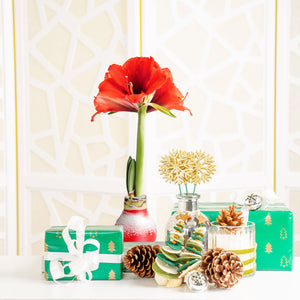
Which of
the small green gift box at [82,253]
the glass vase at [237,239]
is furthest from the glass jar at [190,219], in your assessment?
the small green gift box at [82,253]

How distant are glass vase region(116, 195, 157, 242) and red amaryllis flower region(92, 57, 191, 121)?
24 centimetres

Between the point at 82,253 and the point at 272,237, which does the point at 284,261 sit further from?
the point at 82,253

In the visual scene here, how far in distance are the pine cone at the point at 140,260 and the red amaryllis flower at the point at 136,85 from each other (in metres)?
0.33

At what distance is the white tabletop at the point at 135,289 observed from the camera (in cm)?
83

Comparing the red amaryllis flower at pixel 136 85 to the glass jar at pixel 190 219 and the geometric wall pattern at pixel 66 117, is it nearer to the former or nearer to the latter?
the glass jar at pixel 190 219

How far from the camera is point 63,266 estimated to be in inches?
35.5

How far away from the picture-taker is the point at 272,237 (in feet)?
3.14

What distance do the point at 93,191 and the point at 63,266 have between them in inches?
53.9

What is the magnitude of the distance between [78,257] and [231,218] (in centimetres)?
33

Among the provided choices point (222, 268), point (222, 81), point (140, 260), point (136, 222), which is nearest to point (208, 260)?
point (222, 268)

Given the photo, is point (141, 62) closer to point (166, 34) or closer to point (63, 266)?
point (63, 266)

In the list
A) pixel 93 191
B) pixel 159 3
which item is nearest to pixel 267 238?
pixel 93 191

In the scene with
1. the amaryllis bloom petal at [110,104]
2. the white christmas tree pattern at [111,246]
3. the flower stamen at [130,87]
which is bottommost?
the white christmas tree pattern at [111,246]

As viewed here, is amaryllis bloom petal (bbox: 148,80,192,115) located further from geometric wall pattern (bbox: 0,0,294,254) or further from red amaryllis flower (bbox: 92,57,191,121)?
geometric wall pattern (bbox: 0,0,294,254)
